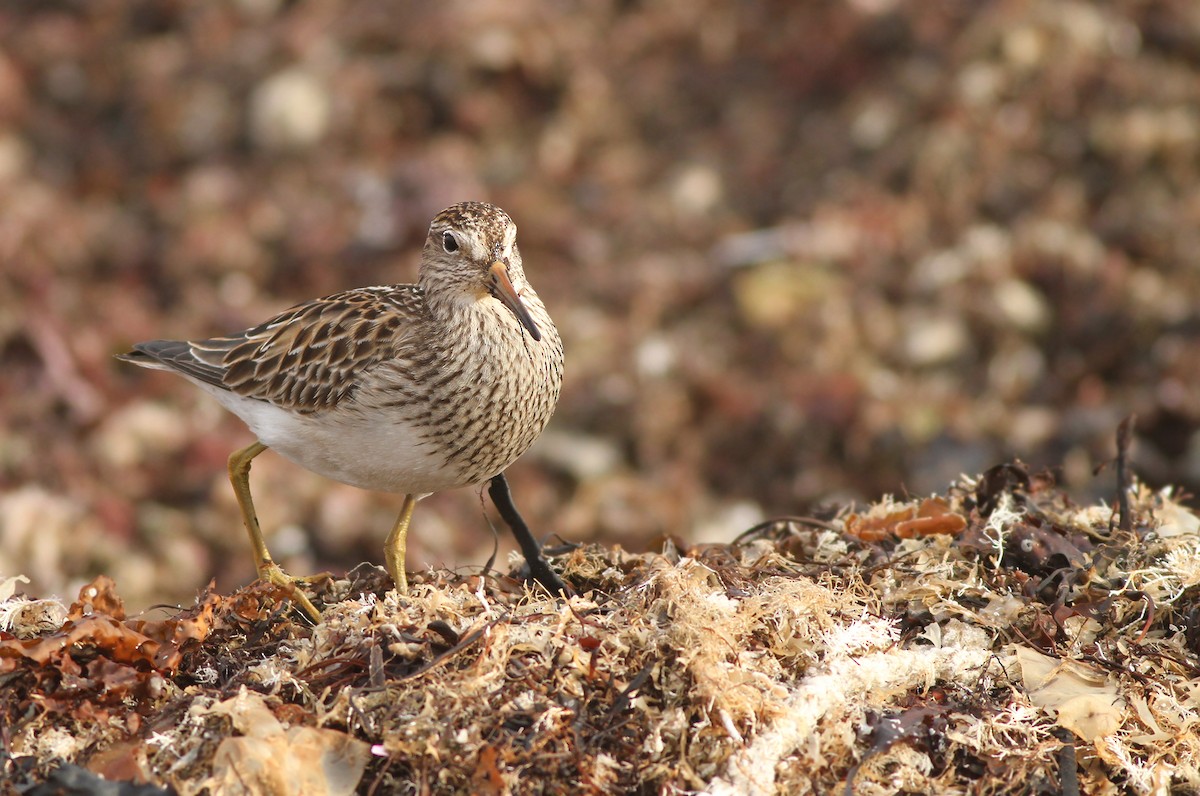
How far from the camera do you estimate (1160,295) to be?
8531 mm

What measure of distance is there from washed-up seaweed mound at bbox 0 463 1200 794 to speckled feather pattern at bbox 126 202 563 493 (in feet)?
2.08

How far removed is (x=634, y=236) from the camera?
9.92 metres

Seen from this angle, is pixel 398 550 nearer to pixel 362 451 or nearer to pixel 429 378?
pixel 362 451

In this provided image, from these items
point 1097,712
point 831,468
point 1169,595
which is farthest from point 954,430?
point 1097,712

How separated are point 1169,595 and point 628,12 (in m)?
7.99

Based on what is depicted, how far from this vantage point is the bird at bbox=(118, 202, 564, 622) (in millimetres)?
4875

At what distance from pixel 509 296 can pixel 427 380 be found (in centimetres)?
43

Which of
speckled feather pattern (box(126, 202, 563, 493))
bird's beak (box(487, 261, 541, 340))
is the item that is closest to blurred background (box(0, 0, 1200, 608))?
speckled feather pattern (box(126, 202, 563, 493))

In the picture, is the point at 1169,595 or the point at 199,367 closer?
the point at 1169,595

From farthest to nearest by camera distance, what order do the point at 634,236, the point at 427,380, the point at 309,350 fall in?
the point at 634,236
the point at 309,350
the point at 427,380

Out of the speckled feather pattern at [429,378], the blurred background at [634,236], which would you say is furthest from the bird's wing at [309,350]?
the blurred background at [634,236]

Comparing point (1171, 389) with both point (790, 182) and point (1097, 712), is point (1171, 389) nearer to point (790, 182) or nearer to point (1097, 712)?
point (790, 182)

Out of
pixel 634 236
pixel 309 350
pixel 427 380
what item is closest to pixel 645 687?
pixel 427 380

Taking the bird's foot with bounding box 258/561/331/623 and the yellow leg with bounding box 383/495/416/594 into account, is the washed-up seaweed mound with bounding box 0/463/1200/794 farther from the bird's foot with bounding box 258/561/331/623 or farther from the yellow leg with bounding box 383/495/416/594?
the yellow leg with bounding box 383/495/416/594
